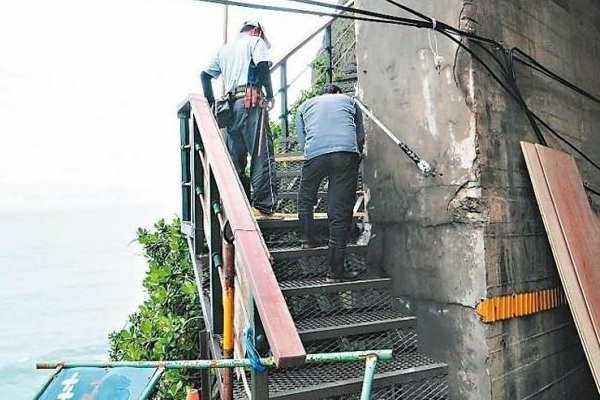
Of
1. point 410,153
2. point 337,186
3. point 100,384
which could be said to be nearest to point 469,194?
point 410,153

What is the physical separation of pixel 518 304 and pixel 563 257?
46cm

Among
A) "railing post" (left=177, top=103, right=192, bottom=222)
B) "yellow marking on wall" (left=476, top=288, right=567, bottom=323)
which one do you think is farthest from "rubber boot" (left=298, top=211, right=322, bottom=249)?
"yellow marking on wall" (left=476, top=288, right=567, bottom=323)

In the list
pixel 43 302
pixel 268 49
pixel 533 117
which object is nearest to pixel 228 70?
pixel 268 49

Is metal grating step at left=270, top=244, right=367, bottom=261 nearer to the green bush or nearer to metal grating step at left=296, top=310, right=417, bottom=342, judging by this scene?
metal grating step at left=296, top=310, right=417, bottom=342

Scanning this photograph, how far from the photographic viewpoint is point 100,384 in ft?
6.45

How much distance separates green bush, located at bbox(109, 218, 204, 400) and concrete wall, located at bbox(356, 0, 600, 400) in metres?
1.85

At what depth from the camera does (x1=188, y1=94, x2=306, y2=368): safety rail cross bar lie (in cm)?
202

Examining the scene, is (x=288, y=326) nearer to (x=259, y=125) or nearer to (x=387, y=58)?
(x=259, y=125)

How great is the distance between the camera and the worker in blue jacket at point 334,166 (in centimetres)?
359

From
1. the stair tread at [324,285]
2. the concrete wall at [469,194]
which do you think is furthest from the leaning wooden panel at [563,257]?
the stair tread at [324,285]

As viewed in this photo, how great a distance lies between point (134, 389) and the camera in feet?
6.31

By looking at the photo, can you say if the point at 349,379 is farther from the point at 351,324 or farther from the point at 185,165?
the point at 185,165

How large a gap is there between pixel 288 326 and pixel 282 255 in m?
1.50

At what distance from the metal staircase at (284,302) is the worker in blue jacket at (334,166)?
180 mm
